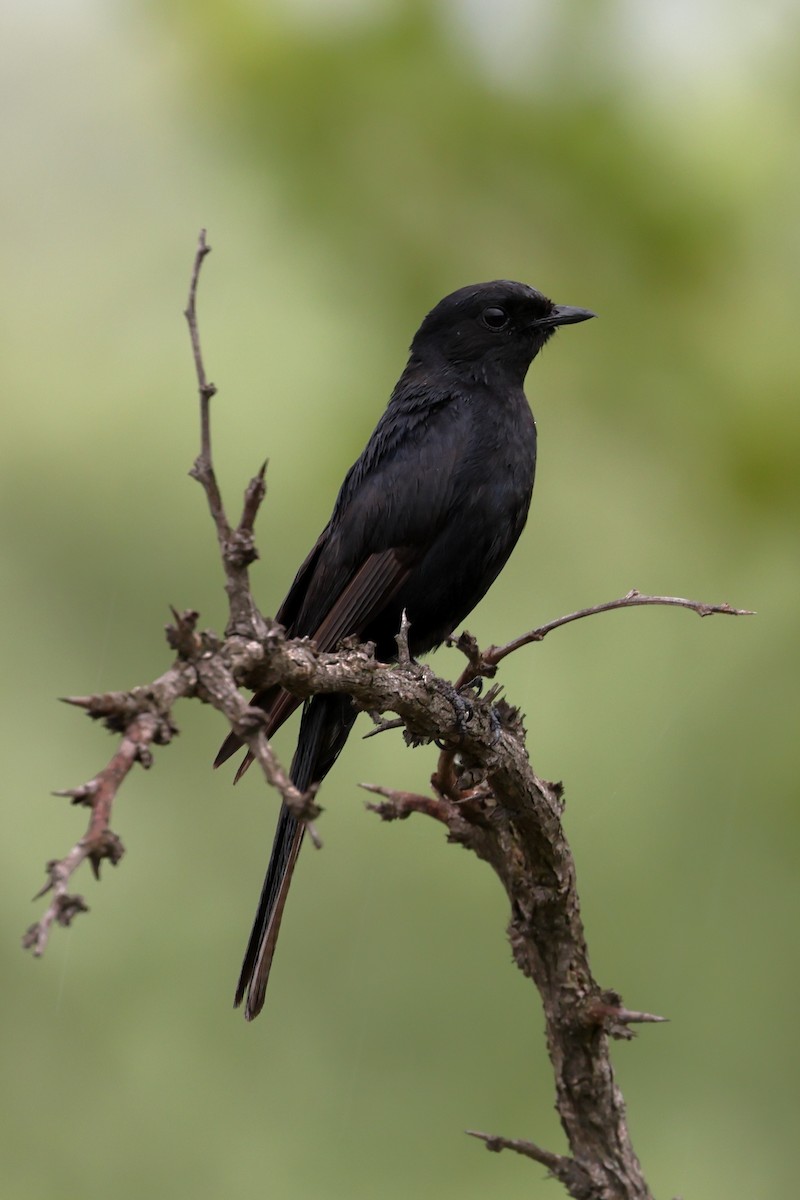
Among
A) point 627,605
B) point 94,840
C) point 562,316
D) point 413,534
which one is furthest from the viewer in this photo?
point 562,316

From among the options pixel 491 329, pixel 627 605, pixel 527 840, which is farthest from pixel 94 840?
pixel 491 329

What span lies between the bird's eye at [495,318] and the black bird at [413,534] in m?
0.17

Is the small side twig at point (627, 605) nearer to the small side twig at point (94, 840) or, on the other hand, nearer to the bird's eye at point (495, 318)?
the small side twig at point (94, 840)

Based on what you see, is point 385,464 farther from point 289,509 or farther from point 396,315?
point 396,315

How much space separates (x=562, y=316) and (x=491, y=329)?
238 millimetres

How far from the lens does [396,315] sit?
18.5ft

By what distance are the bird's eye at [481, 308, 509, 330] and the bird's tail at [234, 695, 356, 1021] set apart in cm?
116

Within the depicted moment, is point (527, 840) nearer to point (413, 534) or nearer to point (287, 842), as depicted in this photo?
point (287, 842)

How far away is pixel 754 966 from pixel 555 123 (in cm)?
366

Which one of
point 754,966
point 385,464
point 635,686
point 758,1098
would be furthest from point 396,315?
point 758,1098

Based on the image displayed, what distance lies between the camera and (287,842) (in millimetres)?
3057

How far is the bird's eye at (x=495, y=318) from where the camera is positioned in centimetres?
366

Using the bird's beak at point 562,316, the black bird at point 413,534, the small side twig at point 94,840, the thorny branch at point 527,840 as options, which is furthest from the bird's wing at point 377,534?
the small side twig at point 94,840

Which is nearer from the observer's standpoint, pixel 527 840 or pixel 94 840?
pixel 94 840
